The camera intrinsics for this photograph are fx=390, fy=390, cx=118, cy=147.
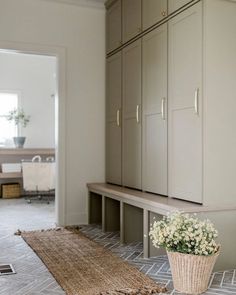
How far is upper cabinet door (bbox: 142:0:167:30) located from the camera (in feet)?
12.1

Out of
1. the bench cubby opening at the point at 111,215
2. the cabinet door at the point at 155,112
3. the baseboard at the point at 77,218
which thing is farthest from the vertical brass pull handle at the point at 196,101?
the baseboard at the point at 77,218

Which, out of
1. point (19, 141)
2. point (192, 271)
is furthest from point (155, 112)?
point (19, 141)

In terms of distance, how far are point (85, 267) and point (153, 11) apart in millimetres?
2503

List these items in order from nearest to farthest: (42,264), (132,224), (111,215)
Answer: (42,264)
(132,224)
(111,215)

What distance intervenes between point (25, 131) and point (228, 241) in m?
5.95

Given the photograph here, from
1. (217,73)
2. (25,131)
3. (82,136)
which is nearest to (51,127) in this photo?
(25,131)

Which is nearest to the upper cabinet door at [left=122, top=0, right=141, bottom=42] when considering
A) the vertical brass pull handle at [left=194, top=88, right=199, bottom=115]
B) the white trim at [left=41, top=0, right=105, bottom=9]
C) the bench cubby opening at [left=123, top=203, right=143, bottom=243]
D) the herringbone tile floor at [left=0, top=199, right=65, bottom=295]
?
the white trim at [left=41, top=0, right=105, bottom=9]

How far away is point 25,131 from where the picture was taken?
8.20 meters

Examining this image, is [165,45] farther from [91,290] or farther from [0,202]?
[0,202]

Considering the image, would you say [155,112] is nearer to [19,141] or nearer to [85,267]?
[85,267]

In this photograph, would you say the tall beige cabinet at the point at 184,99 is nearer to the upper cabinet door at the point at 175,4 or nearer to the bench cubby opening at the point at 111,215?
the upper cabinet door at the point at 175,4

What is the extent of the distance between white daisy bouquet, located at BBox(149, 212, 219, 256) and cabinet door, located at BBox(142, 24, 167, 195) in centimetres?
93

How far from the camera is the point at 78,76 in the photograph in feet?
16.3

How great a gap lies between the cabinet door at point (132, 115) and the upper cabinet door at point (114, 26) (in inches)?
12.1
